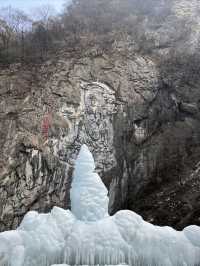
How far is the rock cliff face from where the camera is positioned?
741 inches

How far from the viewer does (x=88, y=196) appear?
1104 centimetres

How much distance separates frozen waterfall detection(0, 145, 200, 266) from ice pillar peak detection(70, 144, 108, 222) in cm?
2

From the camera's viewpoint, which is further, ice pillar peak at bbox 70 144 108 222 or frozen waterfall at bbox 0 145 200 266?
ice pillar peak at bbox 70 144 108 222

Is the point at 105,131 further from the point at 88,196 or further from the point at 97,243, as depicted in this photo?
the point at 97,243

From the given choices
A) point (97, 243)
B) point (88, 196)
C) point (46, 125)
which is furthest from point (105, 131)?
point (97, 243)

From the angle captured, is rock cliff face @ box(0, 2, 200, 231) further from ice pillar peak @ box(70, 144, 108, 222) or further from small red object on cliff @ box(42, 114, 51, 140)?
ice pillar peak @ box(70, 144, 108, 222)

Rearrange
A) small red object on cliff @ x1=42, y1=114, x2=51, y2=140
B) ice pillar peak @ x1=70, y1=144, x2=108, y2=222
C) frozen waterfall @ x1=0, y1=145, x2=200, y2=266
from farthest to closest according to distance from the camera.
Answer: small red object on cliff @ x1=42, y1=114, x2=51, y2=140 → ice pillar peak @ x1=70, y1=144, x2=108, y2=222 → frozen waterfall @ x1=0, y1=145, x2=200, y2=266

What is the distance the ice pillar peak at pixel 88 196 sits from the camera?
11.0 metres

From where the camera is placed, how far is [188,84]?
2411cm

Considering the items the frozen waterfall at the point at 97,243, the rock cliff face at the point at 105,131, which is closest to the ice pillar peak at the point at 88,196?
the frozen waterfall at the point at 97,243

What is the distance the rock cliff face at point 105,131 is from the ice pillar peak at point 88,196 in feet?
24.4

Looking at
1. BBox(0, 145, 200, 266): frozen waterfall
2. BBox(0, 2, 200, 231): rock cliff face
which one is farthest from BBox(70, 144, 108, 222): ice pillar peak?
BBox(0, 2, 200, 231): rock cliff face

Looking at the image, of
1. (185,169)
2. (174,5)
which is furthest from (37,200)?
(174,5)

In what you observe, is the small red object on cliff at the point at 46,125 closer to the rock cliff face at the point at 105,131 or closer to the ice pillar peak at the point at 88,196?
the rock cliff face at the point at 105,131
